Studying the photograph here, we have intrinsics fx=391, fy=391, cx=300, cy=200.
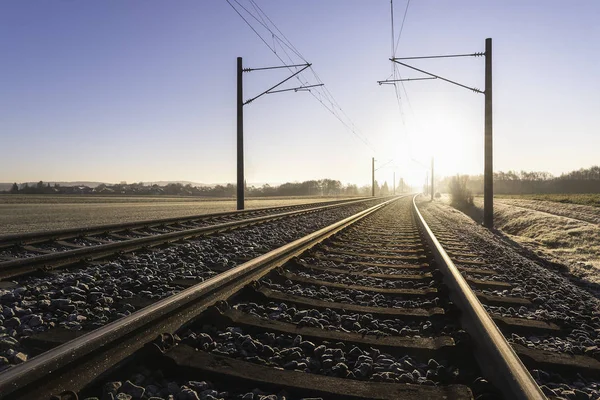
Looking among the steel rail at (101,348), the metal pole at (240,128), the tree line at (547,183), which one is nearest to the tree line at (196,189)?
the tree line at (547,183)

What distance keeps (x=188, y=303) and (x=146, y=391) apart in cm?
101

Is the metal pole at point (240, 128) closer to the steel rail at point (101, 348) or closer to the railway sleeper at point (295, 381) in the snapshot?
the steel rail at point (101, 348)

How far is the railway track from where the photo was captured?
1868mm

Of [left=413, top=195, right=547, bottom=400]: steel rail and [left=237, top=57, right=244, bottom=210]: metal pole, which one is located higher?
[left=237, top=57, right=244, bottom=210]: metal pole

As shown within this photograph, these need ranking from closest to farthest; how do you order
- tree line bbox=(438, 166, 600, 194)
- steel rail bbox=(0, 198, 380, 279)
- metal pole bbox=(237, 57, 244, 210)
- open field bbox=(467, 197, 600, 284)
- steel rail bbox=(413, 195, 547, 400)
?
steel rail bbox=(413, 195, 547, 400), steel rail bbox=(0, 198, 380, 279), open field bbox=(467, 197, 600, 284), metal pole bbox=(237, 57, 244, 210), tree line bbox=(438, 166, 600, 194)

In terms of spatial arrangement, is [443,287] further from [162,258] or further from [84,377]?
[162,258]

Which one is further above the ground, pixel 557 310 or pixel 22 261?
pixel 22 261

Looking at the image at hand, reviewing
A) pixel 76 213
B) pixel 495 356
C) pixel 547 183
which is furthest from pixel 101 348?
pixel 547 183

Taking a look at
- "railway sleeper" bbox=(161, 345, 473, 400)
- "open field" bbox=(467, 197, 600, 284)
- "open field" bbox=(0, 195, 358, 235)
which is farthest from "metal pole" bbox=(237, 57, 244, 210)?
"railway sleeper" bbox=(161, 345, 473, 400)

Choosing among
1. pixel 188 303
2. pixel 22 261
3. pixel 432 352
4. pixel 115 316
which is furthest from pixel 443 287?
pixel 22 261

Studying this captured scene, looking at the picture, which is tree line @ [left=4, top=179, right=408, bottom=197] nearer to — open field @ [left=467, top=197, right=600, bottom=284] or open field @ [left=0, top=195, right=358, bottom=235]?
open field @ [left=0, top=195, right=358, bottom=235]

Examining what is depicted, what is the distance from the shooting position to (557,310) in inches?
140

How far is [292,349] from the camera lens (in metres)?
2.38

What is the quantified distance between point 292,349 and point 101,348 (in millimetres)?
1064
